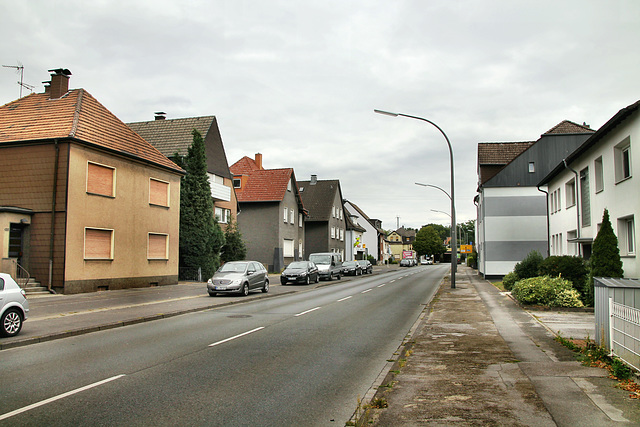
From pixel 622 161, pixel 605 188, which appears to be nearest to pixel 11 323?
pixel 622 161

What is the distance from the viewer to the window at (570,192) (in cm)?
2366

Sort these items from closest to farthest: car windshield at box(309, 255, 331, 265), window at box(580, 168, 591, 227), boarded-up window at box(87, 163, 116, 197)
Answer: window at box(580, 168, 591, 227)
boarded-up window at box(87, 163, 116, 197)
car windshield at box(309, 255, 331, 265)

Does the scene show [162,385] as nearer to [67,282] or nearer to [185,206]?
[67,282]

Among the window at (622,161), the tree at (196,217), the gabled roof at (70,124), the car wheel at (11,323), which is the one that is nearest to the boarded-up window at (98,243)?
the gabled roof at (70,124)

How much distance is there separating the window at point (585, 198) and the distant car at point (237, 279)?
1407cm

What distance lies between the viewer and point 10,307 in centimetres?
1070

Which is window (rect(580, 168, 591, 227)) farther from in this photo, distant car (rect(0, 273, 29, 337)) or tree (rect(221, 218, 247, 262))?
tree (rect(221, 218, 247, 262))

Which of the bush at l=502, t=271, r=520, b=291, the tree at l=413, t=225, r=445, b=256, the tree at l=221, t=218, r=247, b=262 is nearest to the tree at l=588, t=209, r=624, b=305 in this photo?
the bush at l=502, t=271, r=520, b=291

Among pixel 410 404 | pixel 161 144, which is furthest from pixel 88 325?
pixel 161 144

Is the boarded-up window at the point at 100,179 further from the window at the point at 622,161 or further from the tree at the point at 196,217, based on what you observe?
the window at the point at 622,161

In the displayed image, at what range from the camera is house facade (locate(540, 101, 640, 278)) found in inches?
599

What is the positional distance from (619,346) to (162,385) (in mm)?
6381

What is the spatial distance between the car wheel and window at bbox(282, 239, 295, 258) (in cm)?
3755

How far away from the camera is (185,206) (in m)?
31.4
